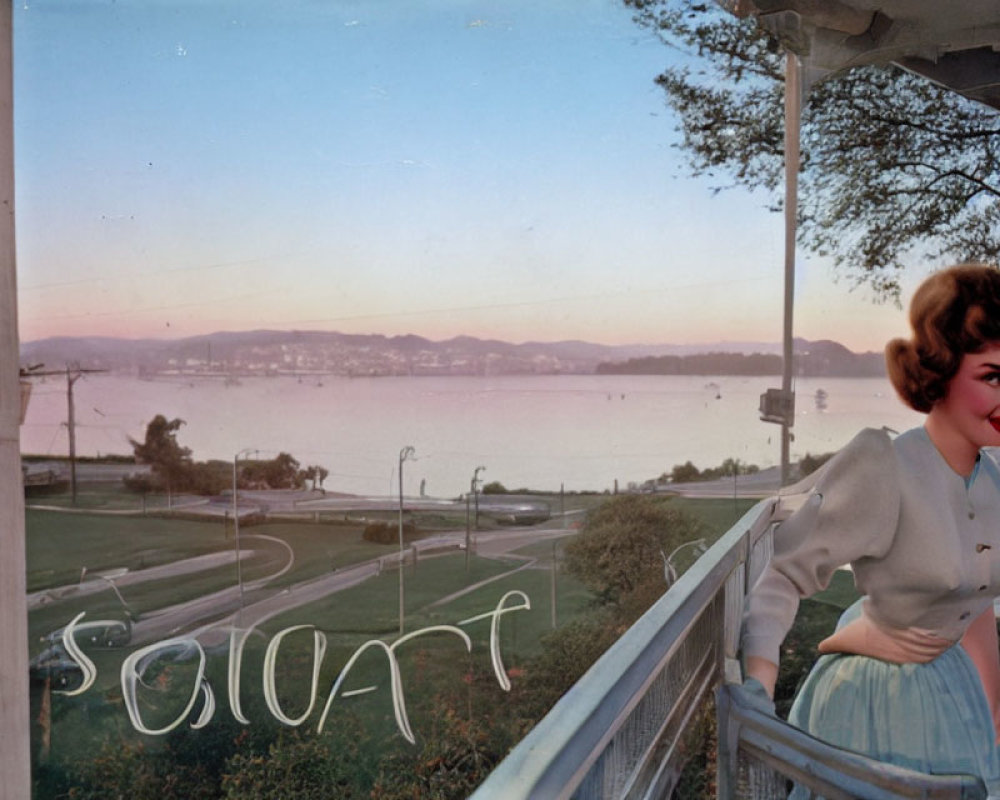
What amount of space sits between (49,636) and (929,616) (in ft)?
3.83

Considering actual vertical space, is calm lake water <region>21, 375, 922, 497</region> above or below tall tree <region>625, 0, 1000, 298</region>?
below

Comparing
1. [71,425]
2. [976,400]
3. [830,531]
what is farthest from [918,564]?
[71,425]

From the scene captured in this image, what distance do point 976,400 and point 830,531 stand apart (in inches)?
9.7

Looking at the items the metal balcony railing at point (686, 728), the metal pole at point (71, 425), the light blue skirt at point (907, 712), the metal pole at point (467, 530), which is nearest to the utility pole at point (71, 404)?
the metal pole at point (71, 425)

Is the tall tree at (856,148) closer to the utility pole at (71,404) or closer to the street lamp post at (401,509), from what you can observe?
the street lamp post at (401,509)

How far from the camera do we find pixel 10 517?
1.24 m

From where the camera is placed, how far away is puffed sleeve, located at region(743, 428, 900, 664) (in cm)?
117

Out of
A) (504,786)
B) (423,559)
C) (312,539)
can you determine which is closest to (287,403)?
(312,539)

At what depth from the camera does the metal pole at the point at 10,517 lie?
121 centimetres

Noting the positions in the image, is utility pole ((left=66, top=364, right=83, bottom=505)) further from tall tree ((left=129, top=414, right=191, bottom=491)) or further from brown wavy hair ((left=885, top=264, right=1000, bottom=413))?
brown wavy hair ((left=885, top=264, right=1000, bottom=413))

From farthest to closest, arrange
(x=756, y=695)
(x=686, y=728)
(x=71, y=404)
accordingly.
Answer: (x=686, y=728) < (x=71, y=404) < (x=756, y=695)

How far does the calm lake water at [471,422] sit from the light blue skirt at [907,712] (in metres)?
0.33

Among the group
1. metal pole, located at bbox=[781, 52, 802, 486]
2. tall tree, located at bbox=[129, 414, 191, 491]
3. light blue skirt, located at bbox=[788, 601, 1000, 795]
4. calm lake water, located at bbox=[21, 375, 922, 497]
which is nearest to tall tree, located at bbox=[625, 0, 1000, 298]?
metal pole, located at bbox=[781, 52, 802, 486]

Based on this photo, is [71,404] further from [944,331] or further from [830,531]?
[944,331]
